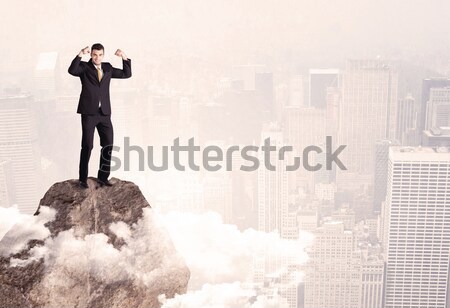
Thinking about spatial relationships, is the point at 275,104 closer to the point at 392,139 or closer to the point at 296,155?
the point at 296,155

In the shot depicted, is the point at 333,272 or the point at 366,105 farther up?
the point at 366,105

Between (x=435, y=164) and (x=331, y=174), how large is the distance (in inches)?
533

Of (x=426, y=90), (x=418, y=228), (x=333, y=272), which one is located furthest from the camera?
(x=426, y=90)

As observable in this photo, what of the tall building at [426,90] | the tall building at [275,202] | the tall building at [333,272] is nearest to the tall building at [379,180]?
the tall building at [426,90]

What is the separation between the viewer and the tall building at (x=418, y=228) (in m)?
51.5

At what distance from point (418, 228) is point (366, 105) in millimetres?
24799

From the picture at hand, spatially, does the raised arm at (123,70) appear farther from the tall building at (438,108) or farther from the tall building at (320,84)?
the tall building at (438,108)

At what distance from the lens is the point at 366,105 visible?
2940 inches

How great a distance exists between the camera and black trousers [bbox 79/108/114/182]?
6.04 m

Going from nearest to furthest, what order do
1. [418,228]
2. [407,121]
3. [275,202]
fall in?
[418,228] < [275,202] < [407,121]

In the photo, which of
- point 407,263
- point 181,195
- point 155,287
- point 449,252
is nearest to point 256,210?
point 181,195

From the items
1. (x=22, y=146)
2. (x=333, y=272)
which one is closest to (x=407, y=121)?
(x=333, y=272)

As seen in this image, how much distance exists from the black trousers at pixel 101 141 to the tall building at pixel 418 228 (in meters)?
49.3

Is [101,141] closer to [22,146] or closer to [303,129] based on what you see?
[22,146]
